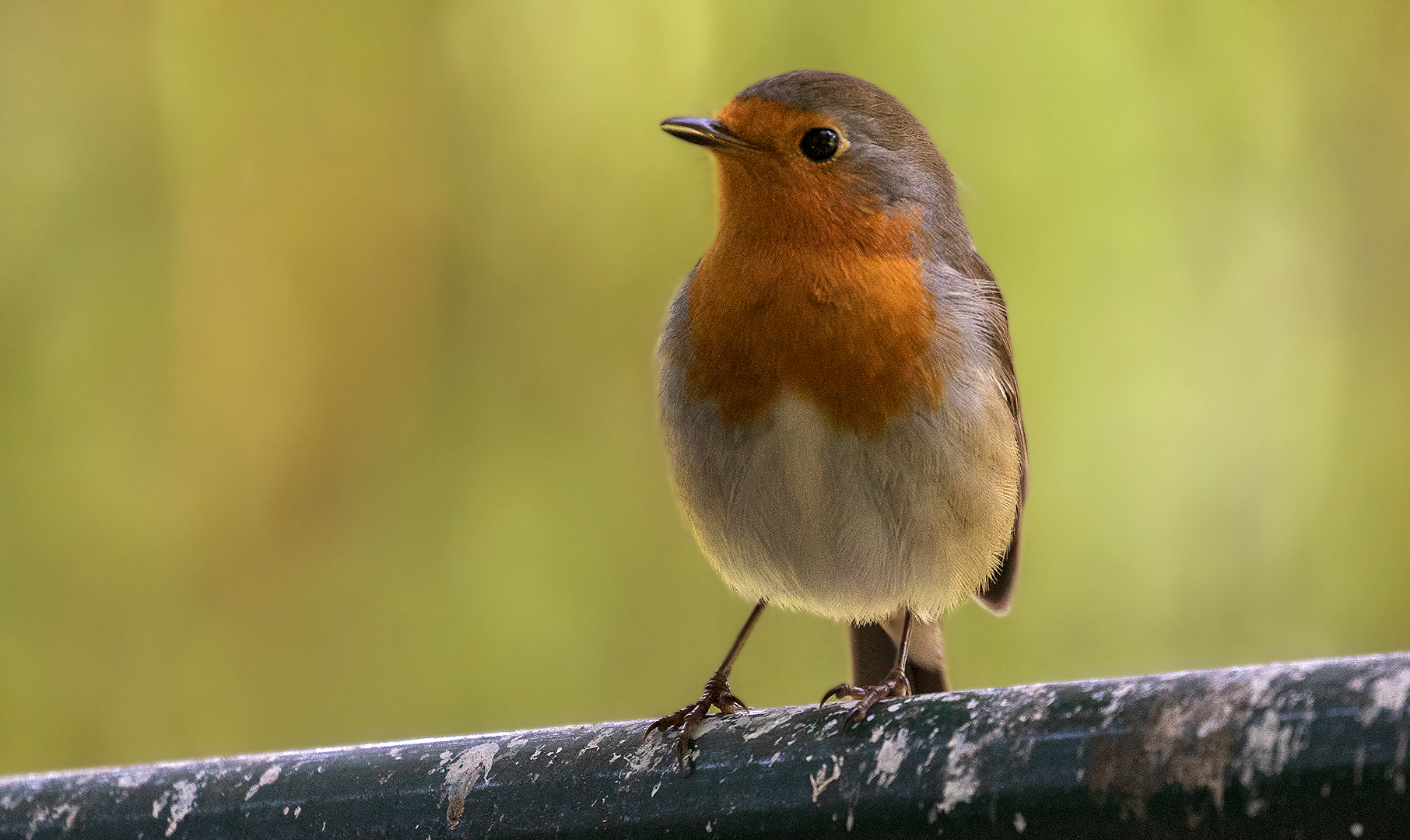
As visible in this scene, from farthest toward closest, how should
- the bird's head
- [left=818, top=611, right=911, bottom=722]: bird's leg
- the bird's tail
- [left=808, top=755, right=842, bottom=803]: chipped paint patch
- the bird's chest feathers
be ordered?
the bird's tail → the bird's head → the bird's chest feathers → [left=818, top=611, right=911, bottom=722]: bird's leg → [left=808, top=755, right=842, bottom=803]: chipped paint patch

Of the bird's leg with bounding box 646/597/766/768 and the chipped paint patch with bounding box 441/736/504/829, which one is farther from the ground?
the chipped paint patch with bounding box 441/736/504/829

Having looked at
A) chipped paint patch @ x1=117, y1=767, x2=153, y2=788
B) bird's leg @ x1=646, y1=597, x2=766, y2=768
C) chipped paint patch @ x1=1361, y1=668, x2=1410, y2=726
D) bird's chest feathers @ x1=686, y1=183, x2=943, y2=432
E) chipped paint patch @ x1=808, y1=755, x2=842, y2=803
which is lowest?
bird's leg @ x1=646, y1=597, x2=766, y2=768

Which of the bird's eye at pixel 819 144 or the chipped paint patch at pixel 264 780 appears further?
the bird's eye at pixel 819 144

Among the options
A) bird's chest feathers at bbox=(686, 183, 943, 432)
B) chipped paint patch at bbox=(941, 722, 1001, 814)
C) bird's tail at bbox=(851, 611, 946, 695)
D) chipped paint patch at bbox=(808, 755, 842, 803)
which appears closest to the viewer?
chipped paint patch at bbox=(941, 722, 1001, 814)

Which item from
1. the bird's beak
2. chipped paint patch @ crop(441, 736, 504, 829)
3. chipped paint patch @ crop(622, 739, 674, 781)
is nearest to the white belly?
the bird's beak

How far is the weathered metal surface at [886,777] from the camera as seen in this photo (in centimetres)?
147

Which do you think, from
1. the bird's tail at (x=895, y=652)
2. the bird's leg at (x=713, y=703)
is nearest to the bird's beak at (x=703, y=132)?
the bird's leg at (x=713, y=703)

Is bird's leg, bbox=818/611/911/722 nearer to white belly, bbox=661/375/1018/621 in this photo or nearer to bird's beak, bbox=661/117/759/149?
white belly, bbox=661/375/1018/621

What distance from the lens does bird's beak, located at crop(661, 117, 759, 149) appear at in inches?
110

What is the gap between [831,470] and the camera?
2.72m

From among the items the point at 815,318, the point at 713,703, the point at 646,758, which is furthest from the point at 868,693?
the point at 815,318

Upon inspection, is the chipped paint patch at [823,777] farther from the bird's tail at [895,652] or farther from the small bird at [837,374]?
the bird's tail at [895,652]

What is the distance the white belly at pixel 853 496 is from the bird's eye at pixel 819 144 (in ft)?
1.72

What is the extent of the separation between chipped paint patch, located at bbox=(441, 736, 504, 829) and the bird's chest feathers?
0.96 m
